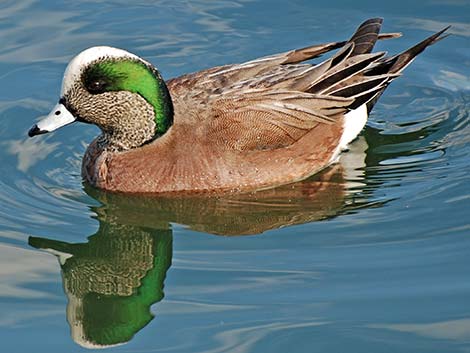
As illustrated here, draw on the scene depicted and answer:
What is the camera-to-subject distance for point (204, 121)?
8055mm

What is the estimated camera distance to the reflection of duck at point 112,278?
648 cm

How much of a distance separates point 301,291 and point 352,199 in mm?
1415

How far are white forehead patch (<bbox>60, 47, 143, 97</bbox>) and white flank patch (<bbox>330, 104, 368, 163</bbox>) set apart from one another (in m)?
1.64

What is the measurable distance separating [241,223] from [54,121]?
4.29ft

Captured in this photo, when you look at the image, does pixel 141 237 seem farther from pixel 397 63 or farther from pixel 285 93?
pixel 397 63

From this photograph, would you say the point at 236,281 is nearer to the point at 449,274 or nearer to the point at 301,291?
the point at 301,291

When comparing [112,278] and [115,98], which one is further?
[115,98]

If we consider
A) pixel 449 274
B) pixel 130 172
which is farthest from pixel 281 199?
pixel 449 274

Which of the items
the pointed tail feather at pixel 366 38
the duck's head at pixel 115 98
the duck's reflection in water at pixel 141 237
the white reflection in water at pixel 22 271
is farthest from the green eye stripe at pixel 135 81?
the pointed tail feather at pixel 366 38

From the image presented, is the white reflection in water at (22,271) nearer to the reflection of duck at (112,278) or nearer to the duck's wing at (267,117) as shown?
the reflection of duck at (112,278)

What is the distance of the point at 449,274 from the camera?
6.84 meters

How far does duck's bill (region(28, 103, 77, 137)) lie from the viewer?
307 inches

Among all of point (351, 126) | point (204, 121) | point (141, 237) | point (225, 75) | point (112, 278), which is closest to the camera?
point (112, 278)

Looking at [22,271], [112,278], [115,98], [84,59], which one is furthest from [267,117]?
[22,271]
